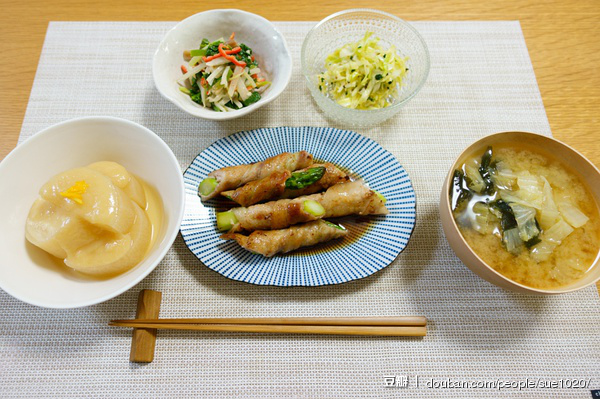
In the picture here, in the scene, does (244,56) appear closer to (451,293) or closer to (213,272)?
(213,272)

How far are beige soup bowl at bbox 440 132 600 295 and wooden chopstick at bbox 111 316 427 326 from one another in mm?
312

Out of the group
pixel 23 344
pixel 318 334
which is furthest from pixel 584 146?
pixel 23 344

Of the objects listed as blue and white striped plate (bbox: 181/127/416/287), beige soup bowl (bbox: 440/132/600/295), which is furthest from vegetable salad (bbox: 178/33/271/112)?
beige soup bowl (bbox: 440/132/600/295)

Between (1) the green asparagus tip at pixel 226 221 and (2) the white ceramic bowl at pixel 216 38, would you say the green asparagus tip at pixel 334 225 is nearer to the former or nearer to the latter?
(1) the green asparagus tip at pixel 226 221

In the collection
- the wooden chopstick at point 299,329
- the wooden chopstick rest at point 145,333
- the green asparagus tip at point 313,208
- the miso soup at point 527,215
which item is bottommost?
the wooden chopstick rest at point 145,333

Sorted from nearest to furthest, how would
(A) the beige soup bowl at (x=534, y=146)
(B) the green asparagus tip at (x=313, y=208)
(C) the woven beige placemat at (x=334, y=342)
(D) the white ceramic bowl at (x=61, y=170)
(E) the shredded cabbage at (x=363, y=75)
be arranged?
(D) the white ceramic bowl at (x=61, y=170), (A) the beige soup bowl at (x=534, y=146), (C) the woven beige placemat at (x=334, y=342), (B) the green asparagus tip at (x=313, y=208), (E) the shredded cabbage at (x=363, y=75)

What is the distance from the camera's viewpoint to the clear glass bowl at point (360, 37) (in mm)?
2033

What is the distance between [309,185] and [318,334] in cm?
62

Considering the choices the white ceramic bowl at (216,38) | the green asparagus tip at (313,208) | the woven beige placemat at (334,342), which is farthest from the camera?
the white ceramic bowl at (216,38)

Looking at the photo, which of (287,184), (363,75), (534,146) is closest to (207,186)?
(287,184)

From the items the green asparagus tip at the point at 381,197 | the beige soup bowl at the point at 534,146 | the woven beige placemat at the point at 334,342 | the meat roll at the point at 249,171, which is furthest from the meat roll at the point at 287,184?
the beige soup bowl at the point at 534,146

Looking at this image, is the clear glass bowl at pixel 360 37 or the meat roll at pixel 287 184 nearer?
the meat roll at pixel 287 184

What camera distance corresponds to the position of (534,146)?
5.46ft

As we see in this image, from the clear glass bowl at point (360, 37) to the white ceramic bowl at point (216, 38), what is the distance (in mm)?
158
